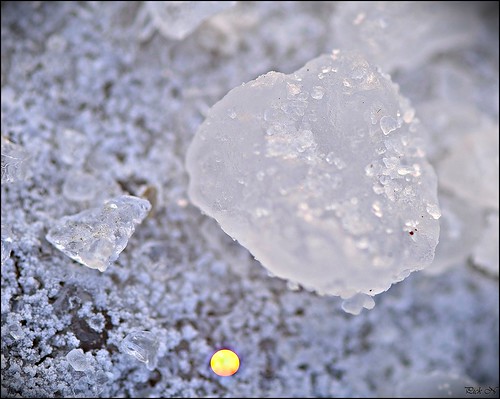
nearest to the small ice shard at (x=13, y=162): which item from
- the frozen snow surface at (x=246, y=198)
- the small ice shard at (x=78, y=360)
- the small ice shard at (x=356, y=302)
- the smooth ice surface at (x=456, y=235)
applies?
the frozen snow surface at (x=246, y=198)

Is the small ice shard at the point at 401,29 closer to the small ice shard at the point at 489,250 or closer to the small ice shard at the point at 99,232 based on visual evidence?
the small ice shard at the point at 489,250

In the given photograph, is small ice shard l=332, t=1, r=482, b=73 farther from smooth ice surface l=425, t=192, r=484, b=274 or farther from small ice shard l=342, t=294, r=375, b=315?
small ice shard l=342, t=294, r=375, b=315

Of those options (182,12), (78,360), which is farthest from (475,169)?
(78,360)

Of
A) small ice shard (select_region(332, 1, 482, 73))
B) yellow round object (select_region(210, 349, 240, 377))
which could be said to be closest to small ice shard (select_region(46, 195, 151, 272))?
yellow round object (select_region(210, 349, 240, 377))

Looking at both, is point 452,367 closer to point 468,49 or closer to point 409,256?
point 409,256

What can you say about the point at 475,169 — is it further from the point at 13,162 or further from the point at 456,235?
the point at 13,162
